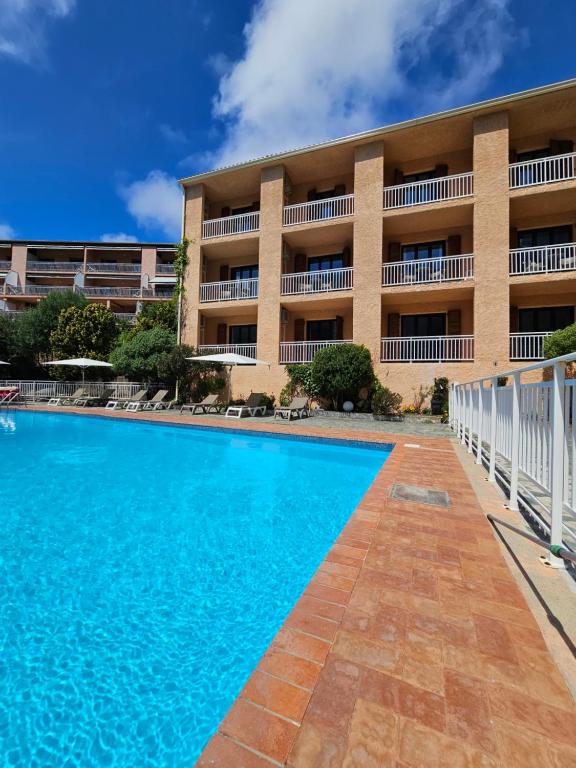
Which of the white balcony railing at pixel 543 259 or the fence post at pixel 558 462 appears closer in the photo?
the fence post at pixel 558 462

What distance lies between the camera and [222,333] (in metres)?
18.6

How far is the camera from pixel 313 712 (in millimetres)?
1412

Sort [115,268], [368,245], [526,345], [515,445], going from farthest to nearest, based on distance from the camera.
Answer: [115,268] → [368,245] → [526,345] → [515,445]

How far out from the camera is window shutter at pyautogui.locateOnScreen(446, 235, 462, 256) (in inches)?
563

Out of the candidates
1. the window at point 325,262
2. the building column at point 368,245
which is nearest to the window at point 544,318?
the building column at point 368,245

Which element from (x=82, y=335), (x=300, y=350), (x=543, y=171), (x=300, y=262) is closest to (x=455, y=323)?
(x=543, y=171)

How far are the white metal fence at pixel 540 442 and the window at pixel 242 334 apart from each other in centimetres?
1366

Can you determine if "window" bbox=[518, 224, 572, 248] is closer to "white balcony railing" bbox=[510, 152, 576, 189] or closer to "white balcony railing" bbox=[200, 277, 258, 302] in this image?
"white balcony railing" bbox=[510, 152, 576, 189]

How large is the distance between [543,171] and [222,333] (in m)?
15.1

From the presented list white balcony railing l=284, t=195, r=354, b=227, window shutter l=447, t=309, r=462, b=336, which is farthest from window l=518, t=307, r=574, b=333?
white balcony railing l=284, t=195, r=354, b=227

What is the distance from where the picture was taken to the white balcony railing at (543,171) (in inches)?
480

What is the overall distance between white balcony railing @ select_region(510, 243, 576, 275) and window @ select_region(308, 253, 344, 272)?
7.07 metres

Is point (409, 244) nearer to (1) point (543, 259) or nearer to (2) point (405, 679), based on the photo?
(1) point (543, 259)

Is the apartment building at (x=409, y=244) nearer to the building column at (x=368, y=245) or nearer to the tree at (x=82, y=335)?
the building column at (x=368, y=245)
